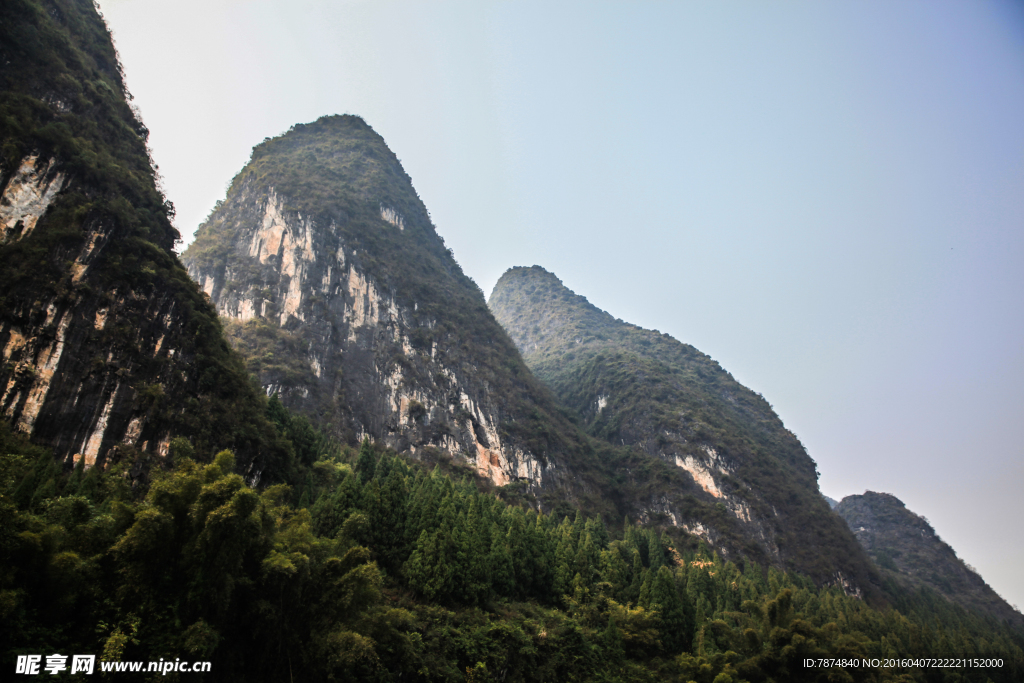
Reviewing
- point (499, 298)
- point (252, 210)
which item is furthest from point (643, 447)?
point (499, 298)

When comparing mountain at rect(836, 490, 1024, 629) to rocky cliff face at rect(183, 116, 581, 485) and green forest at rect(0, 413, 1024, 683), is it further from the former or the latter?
rocky cliff face at rect(183, 116, 581, 485)

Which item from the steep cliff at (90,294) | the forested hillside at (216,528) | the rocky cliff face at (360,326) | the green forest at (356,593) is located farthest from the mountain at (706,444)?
the steep cliff at (90,294)

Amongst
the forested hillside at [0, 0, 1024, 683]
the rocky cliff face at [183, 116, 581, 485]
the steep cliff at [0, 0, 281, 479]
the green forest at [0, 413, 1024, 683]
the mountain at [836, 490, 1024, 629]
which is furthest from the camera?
the mountain at [836, 490, 1024, 629]

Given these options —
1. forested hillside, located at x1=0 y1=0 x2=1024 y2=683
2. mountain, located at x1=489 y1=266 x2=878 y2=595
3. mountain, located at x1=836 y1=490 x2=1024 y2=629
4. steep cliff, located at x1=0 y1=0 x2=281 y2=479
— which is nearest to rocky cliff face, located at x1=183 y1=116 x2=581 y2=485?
forested hillside, located at x1=0 y1=0 x2=1024 y2=683

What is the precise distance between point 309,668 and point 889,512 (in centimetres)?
13033

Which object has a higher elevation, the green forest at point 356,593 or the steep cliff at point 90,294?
the steep cliff at point 90,294

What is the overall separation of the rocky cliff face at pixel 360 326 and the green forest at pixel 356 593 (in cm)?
1636

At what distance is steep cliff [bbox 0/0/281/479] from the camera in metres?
22.1

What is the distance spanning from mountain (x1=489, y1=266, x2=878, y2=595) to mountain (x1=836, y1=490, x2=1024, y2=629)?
23.2m

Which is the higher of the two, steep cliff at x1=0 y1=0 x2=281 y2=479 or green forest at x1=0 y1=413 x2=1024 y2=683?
steep cliff at x1=0 y1=0 x2=281 y2=479

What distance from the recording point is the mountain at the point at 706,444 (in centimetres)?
6397

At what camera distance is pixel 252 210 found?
7006cm

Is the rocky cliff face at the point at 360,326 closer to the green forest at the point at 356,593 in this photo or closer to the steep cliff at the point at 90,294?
the green forest at the point at 356,593

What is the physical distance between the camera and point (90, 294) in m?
24.7
